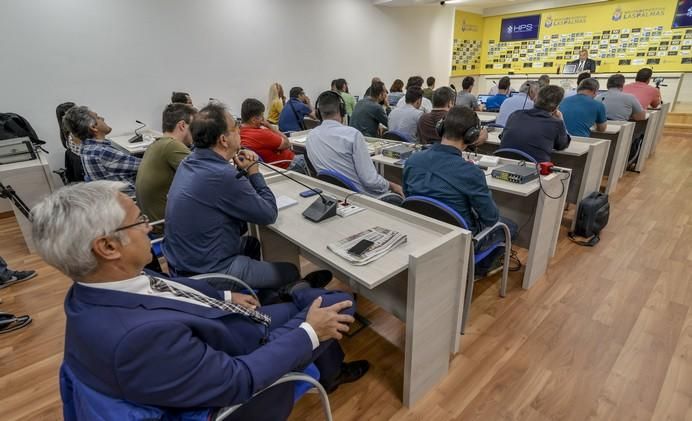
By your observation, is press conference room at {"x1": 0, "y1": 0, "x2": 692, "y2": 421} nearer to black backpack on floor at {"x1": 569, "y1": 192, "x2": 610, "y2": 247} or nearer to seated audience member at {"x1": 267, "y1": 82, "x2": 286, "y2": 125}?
black backpack on floor at {"x1": 569, "y1": 192, "x2": 610, "y2": 247}

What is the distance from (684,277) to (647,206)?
4.58 feet

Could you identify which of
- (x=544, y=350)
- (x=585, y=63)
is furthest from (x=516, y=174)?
(x=585, y=63)

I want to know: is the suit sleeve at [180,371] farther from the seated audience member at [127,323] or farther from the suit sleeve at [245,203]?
the suit sleeve at [245,203]

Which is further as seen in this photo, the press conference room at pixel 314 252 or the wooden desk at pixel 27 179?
the wooden desk at pixel 27 179

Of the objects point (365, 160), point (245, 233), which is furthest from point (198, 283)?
point (365, 160)

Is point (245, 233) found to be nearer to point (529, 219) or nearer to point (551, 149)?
point (529, 219)

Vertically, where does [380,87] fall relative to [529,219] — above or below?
above

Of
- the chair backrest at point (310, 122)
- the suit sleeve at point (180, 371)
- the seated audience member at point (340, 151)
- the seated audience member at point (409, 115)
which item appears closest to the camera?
the suit sleeve at point (180, 371)

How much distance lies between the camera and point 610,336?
6.00ft

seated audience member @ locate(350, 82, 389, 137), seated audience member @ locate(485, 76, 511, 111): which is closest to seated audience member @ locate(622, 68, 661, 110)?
seated audience member @ locate(485, 76, 511, 111)

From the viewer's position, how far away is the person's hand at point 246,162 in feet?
5.24

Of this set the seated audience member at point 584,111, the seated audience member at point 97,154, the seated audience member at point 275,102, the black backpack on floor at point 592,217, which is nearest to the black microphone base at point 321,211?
the seated audience member at point 97,154

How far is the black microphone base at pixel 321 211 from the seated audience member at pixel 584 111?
300cm

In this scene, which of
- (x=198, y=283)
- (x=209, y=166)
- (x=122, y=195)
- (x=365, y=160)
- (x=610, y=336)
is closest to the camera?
(x=122, y=195)
